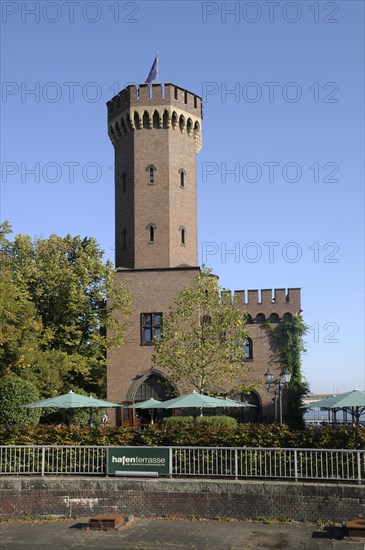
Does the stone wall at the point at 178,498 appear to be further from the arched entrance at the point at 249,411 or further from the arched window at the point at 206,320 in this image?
the arched entrance at the point at 249,411

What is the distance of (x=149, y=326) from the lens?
3988 centimetres

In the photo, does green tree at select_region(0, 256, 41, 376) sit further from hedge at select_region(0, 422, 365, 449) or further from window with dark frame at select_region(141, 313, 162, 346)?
hedge at select_region(0, 422, 365, 449)

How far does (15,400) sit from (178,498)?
12.7 meters

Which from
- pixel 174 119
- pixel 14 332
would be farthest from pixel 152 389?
pixel 174 119

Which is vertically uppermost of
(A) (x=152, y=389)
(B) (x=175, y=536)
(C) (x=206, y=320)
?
(C) (x=206, y=320)

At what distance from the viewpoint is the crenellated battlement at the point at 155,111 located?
1692 inches

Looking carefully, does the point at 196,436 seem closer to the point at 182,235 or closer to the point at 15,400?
the point at 15,400

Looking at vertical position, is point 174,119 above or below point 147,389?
above

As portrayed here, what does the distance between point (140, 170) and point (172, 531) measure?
3026 cm

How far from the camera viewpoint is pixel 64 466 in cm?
1831

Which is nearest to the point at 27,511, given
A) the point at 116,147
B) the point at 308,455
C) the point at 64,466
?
the point at 64,466

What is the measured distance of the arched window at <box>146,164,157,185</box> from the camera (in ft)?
139

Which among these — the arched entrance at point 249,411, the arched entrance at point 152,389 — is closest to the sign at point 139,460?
the arched entrance at point 152,389

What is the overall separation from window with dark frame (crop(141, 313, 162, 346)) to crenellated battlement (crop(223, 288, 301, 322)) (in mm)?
7382
